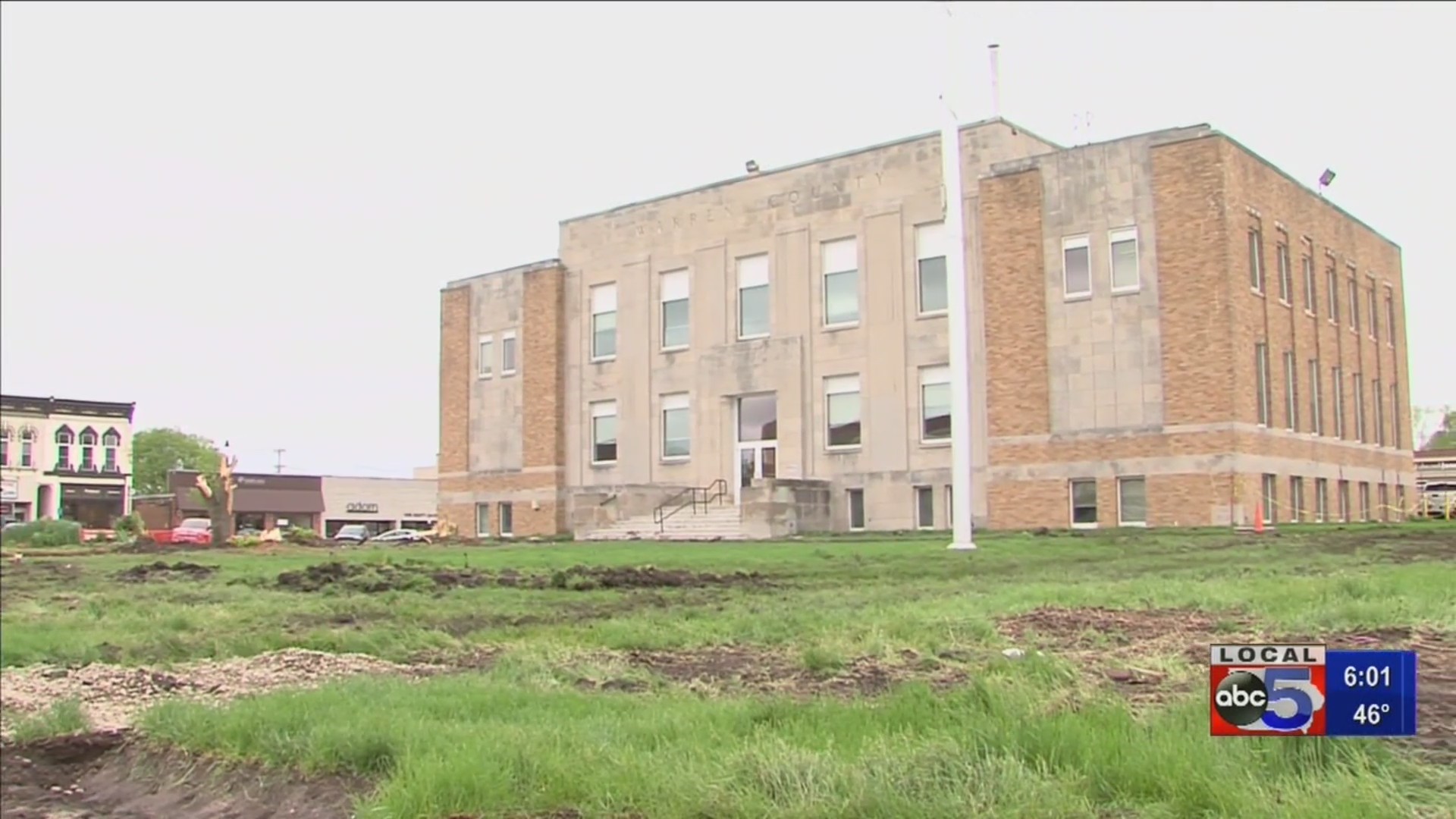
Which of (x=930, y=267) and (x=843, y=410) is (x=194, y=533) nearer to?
(x=843, y=410)

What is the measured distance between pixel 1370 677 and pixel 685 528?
3643 centimetres

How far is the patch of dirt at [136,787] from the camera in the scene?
21.4 feet

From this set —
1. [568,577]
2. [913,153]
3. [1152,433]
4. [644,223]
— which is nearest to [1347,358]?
[1152,433]

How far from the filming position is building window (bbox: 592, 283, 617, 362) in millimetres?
48031

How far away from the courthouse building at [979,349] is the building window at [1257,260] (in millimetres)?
118

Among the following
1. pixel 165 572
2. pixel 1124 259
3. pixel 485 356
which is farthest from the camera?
pixel 485 356

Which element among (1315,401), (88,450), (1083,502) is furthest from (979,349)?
(88,450)

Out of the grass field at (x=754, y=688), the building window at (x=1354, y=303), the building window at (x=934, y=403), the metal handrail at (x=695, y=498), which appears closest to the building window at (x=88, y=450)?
the metal handrail at (x=695, y=498)

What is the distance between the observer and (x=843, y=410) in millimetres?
41312

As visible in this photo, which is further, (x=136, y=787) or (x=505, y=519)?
(x=505, y=519)

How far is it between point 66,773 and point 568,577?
10057 millimetres

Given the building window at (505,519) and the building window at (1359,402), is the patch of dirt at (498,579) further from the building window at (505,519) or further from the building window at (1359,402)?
the building window at (505,519)

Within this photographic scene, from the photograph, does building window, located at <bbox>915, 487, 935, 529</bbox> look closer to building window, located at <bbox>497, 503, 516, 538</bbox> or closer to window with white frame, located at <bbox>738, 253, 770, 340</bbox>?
window with white frame, located at <bbox>738, 253, 770, 340</bbox>

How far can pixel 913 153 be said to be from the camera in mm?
39750
